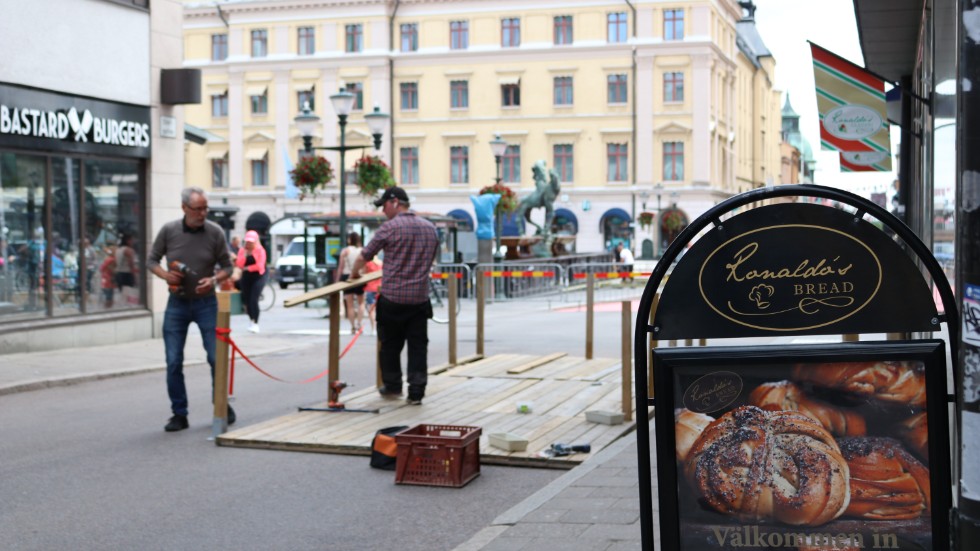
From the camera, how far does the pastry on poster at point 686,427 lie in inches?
162

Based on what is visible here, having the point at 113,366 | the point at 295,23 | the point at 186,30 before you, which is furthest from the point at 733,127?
the point at 113,366

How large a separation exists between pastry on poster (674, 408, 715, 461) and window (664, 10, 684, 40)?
207ft

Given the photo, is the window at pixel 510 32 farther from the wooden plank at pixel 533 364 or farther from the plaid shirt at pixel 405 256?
the plaid shirt at pixel 405 256

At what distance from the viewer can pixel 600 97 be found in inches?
2623

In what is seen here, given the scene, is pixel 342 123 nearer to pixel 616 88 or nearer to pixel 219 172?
pixel 616 88

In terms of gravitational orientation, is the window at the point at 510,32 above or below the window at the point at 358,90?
above

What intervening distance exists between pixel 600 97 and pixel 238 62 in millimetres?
20193

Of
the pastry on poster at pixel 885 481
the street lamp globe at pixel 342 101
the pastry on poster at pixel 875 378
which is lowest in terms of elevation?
the pastry on poster at pixel 885 481

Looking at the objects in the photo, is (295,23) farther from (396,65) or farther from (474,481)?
(474,481)

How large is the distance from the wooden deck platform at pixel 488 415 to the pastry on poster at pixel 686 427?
423 centimetres

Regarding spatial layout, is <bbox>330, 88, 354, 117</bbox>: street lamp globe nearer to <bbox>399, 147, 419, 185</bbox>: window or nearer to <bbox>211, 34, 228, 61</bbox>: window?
<bbox>399, 147, 419, 185</bbox>: window

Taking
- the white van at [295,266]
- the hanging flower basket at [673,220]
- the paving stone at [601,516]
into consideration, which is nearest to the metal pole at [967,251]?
the paving stone at [601,516]

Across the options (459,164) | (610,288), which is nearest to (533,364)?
(610,288)

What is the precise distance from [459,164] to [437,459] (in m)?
62.1
